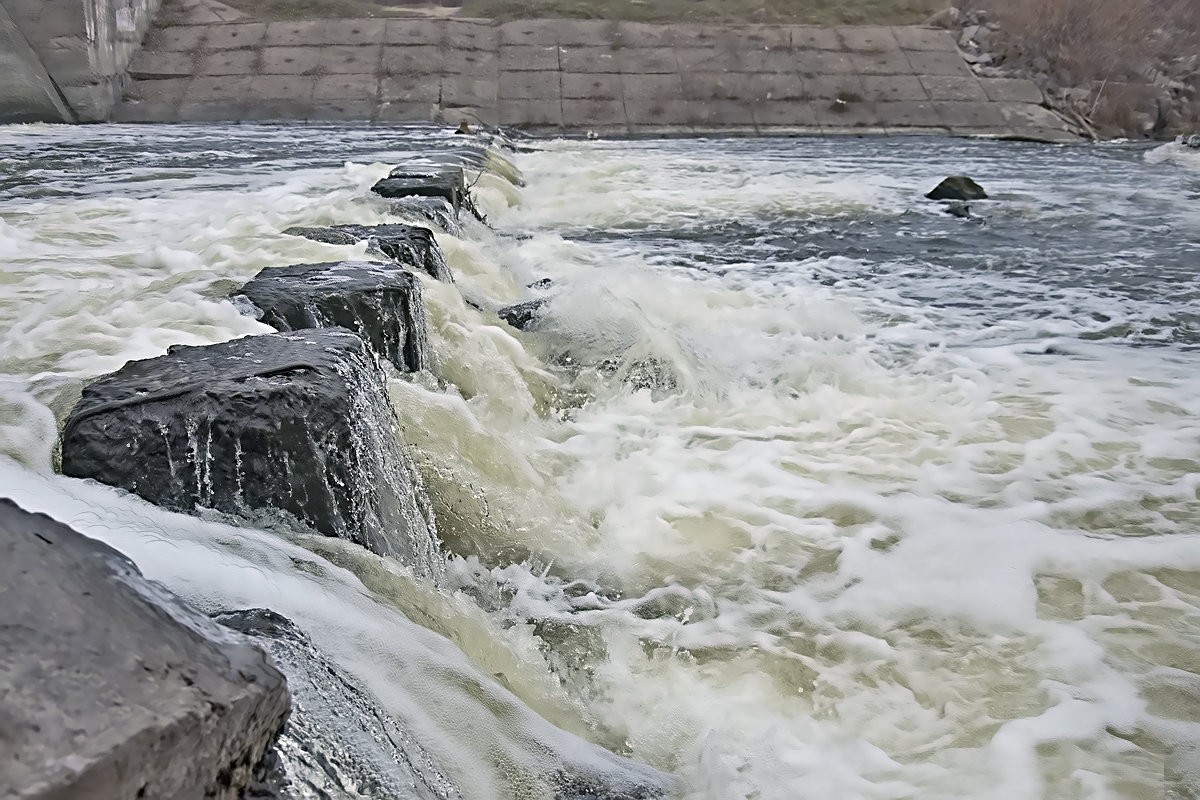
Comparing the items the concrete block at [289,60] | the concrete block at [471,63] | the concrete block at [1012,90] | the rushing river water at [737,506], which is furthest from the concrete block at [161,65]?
the concrete block at [1012,90]

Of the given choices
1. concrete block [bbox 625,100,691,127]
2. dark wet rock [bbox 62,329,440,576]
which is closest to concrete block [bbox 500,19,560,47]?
concrete block [bbox 625,100,691,127]

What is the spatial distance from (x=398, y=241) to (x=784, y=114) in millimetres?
13380

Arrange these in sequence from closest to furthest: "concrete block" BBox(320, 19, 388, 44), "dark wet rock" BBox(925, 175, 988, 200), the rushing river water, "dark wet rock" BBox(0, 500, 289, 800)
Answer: "dark wet rock" BBox(0, 500, 289, 800)
the rushing river water
"dark wet rock" BBox(925, 175, 988, 200)
"concrete block" BBox(320, 19, 388, 44)

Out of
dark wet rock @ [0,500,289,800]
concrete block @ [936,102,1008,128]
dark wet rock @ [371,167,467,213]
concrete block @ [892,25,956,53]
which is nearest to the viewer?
dark wet rock @ [0,500,289,800]

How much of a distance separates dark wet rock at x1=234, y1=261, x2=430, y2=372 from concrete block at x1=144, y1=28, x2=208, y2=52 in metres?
15.2

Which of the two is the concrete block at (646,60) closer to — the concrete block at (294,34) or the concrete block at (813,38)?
the concrete block at (813,38)

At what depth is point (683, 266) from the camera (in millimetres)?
6898

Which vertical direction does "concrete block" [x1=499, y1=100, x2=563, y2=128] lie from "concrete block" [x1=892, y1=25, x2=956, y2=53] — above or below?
below

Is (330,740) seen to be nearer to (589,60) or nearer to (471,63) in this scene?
(471,63)

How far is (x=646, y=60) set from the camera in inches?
686

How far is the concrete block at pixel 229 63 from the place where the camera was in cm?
1652

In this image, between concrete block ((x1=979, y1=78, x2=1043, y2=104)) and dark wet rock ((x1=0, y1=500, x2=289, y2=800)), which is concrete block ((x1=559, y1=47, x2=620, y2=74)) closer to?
concrete block ((x1=979, y1=78, x2=1043, y2=104))

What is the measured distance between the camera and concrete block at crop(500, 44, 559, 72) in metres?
17.1

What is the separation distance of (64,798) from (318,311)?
2.57 meters
